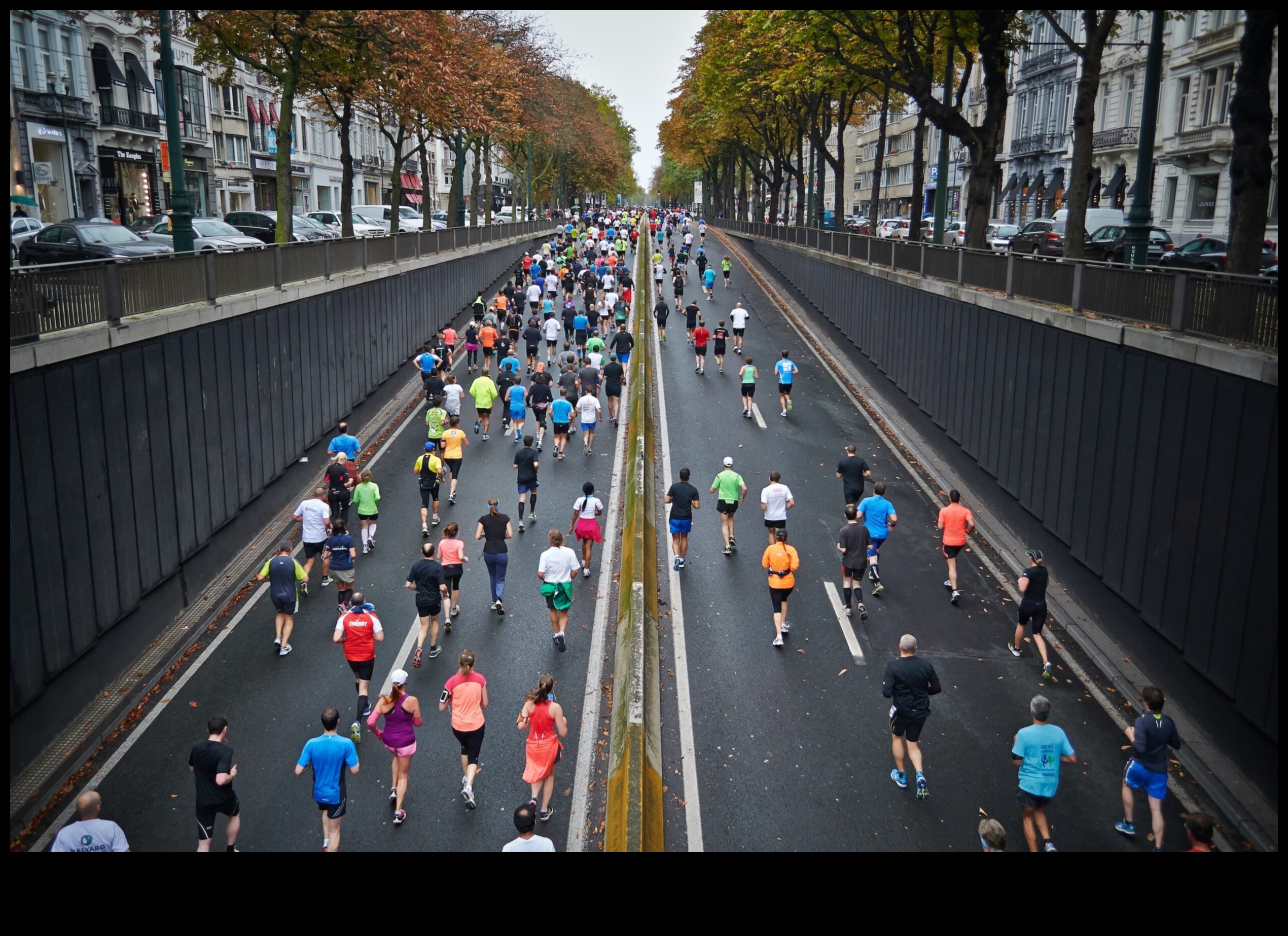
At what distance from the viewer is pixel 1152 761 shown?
9703 millimetres

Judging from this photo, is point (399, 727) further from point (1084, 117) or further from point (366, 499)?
point (1084, 117)

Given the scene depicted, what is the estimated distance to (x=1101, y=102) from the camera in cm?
5044

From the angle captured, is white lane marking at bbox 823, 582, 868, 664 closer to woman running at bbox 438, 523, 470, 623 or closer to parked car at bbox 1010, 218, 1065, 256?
woman running at bbox 438, 523, 470, 623

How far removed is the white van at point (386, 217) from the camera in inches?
2037

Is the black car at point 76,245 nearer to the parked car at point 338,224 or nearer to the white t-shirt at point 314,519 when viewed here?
the white t-shirt at point 314,519

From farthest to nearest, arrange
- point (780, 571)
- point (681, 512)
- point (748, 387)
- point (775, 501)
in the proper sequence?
point (748, 387)
point (775, 501)
point (681, 512)
point (780, 571)

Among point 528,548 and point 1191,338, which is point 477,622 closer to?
point 528,548

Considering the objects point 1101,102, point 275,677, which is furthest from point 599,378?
point 1101,102

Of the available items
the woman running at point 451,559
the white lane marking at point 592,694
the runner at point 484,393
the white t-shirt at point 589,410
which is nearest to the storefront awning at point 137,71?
the runner at point 484,393

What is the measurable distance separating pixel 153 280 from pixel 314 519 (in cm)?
414

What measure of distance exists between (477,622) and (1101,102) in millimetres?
48938

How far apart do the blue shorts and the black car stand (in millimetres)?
21892

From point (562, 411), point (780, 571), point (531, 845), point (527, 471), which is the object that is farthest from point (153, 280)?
point (531, 845)

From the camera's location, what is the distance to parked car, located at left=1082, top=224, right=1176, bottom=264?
28.8m
